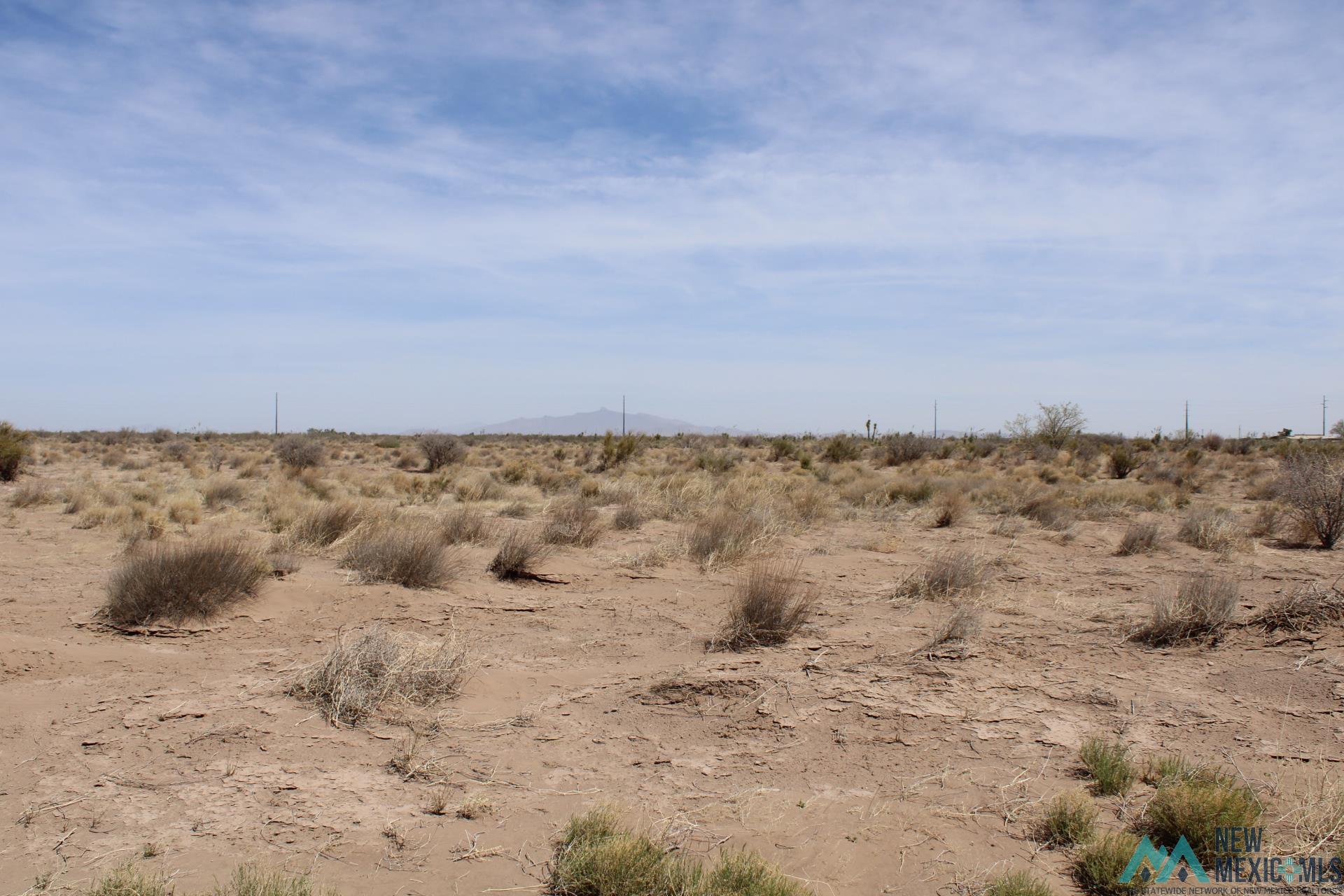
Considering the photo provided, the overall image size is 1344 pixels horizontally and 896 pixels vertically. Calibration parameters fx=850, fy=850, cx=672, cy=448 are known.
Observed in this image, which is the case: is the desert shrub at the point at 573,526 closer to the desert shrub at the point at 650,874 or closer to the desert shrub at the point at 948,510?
the desert shrub at the point at 948,510

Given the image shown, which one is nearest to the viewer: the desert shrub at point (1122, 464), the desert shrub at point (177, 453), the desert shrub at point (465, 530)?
the desert shrub at point (465, 530)

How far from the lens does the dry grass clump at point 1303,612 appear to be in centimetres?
792

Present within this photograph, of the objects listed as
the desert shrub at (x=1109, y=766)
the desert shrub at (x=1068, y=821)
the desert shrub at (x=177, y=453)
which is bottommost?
the desert shrub at (x=1068, y=821)

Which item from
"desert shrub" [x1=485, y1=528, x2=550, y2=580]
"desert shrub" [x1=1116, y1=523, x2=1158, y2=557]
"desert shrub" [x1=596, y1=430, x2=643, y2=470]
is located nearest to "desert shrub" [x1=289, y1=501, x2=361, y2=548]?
"desert shrub" [x1=485, y1=528, x2=550, y2=580]

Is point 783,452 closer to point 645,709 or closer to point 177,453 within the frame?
point 177,453

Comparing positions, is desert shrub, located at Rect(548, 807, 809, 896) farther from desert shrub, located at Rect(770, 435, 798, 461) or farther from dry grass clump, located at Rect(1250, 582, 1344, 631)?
desert shrub, located at Rect(770, 435, 798, 461)

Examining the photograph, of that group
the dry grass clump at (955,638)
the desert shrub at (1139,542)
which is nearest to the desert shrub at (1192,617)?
the dry grass clump at (955,638)

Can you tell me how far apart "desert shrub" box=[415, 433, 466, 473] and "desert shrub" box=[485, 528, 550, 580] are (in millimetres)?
19931

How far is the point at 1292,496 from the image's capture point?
14648mm

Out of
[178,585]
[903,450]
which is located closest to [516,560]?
[178,585]

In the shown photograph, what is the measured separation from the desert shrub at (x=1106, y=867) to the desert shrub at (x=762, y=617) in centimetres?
400

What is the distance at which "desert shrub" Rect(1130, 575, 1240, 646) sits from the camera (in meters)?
8.06

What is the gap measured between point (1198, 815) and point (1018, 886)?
1.24m

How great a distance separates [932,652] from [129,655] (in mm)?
7080
